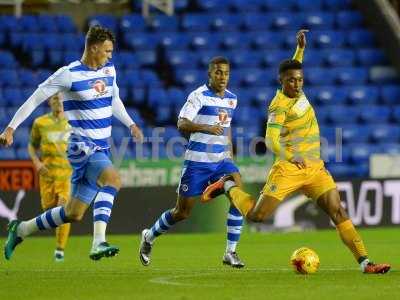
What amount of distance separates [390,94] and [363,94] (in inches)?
23.8

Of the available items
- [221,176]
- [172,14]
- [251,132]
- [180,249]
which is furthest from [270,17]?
[221,176]

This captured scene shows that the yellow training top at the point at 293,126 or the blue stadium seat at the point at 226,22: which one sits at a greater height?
the blue stadium seat at the point at 226,22

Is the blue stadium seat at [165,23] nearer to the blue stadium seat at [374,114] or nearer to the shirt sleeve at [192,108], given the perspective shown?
the blue stadium seat at [374,114]

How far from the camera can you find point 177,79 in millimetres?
24078

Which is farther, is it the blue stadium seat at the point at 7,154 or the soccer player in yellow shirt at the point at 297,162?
the blue stadium seat at the point at 7,154

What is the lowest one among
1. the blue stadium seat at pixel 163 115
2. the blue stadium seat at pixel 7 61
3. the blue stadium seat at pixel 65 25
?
the blue stadium seat at pixel 163 115

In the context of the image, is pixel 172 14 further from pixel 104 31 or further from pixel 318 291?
pixel 318 291

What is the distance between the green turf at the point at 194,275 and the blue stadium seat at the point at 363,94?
704 cm

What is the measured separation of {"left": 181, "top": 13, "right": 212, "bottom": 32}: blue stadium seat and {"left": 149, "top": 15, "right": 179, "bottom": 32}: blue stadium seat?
18 centimetres

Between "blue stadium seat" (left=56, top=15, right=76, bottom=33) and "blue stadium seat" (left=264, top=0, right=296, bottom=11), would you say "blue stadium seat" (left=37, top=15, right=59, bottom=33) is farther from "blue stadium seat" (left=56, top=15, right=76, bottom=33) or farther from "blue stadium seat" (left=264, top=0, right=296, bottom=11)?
"blue stadium seat" (left=264, top=0, right=296, bottom=11)

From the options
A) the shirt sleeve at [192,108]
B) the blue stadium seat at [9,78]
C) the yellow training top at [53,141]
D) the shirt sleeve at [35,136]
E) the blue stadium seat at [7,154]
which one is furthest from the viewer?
the blue stadium seat at [9,78]

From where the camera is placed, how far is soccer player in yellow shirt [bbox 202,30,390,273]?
11.1 metres

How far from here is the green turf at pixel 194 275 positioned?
9.27m

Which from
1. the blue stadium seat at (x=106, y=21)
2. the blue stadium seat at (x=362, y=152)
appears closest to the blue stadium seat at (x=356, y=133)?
the blue stadium seat at (x=362, y=152)
